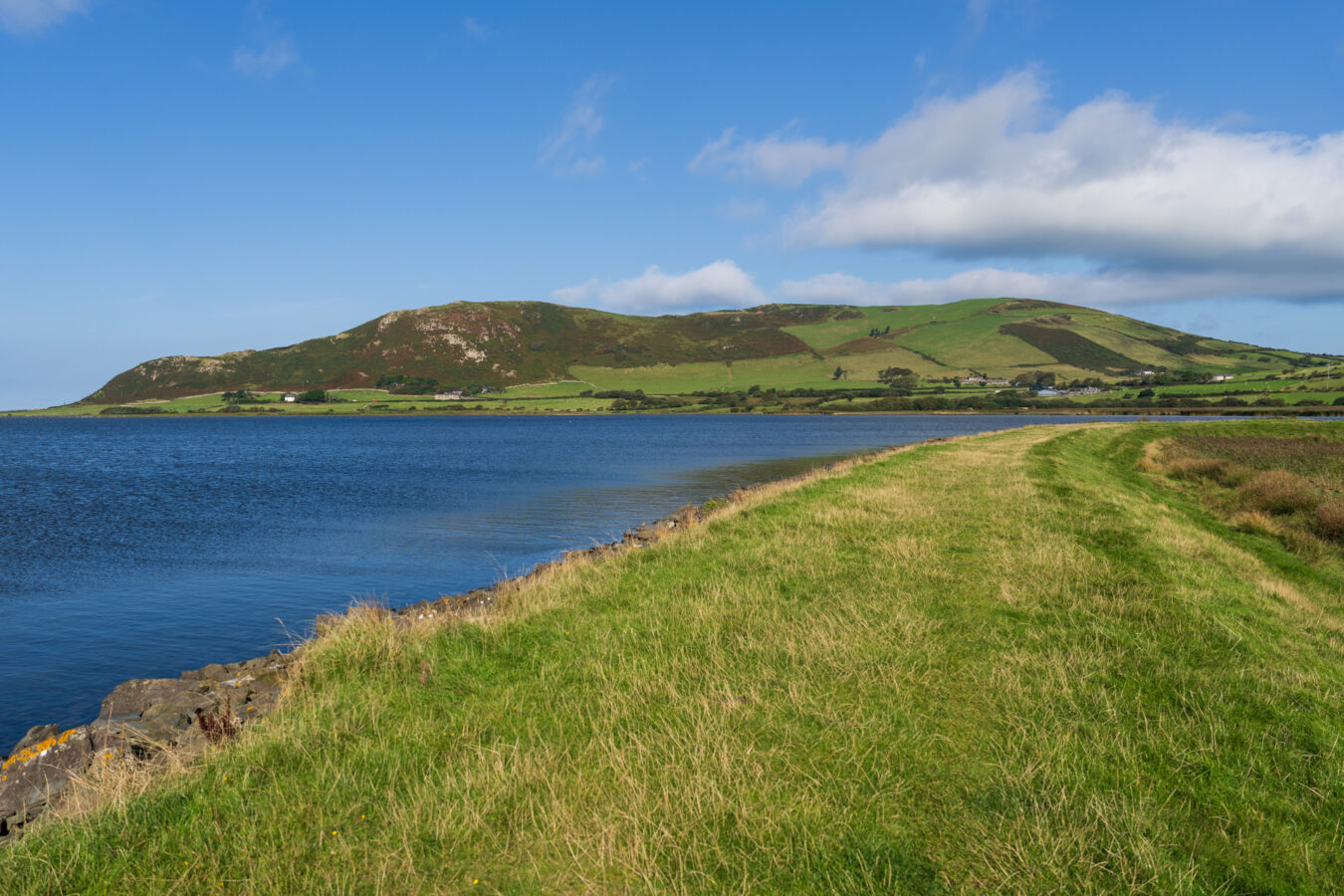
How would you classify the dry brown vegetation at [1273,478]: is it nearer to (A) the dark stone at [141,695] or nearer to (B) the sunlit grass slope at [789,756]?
(B) the sunlit grass slope at [789,756]

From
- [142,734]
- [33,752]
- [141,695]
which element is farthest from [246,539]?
[142,734]

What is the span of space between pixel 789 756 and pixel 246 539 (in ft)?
108

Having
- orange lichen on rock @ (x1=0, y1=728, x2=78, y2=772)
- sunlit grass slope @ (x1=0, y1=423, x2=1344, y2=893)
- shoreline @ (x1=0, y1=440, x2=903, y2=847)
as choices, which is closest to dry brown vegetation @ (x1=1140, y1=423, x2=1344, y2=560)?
sunlit grass slope @ (x1=0, y1=423, x2=1344, y2=893)

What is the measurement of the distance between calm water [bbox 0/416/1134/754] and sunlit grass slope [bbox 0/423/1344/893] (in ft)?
28.0

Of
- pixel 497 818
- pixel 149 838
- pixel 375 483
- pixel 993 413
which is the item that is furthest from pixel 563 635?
pixel 993 413

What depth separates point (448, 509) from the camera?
41.3 meters

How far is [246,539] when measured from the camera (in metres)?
32.6

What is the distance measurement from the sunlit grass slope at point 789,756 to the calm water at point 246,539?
8547 millimetres

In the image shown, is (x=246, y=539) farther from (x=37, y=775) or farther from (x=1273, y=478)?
(x=1273, y=478)

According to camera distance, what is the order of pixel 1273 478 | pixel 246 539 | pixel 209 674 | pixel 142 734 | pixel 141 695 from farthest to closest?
pixel 246 539, pixel 1273 478, pixel 209 674, pixel 141 695, pixel 142 734

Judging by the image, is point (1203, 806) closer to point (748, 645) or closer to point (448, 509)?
point (748, 645)

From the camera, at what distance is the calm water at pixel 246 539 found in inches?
696

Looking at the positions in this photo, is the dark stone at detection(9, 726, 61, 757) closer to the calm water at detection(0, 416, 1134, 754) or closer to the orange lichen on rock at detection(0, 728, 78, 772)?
the orange lichen on rock at detection(0, 728, 78, 772)

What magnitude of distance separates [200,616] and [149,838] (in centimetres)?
1711
